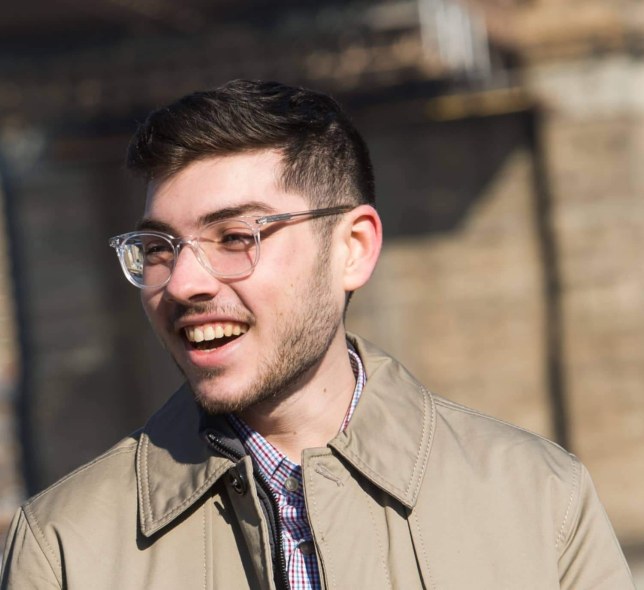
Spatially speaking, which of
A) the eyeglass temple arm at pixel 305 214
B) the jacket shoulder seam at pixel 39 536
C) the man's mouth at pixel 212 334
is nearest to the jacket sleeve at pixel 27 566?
the jacket shoulder seam at pixel 39 536

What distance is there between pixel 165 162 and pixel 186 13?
14.1 ft

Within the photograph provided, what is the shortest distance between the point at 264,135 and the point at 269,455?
595 millimetres

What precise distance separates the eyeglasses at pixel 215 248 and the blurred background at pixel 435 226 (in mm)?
4251

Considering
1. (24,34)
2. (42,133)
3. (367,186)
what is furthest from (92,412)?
(367,186)

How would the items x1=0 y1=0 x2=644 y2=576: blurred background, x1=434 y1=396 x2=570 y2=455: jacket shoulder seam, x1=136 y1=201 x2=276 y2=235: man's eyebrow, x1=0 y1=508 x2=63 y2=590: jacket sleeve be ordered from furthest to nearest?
1. x1=0 y1=0 x2=644 y2=576: blurred background
2. x1=434 y1=396 x2=570 y2=455: jacket shoulder seam
3. x1=136 y1=201 x2=276 y2=235: man's eyebrow
4. x1=0 y1=508 x2=63 y2=590: jacket sleeve

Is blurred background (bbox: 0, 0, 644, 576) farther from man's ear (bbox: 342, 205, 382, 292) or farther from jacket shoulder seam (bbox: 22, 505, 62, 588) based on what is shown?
jacket shoulder seam (bbox: 22, 505, 62, 588)

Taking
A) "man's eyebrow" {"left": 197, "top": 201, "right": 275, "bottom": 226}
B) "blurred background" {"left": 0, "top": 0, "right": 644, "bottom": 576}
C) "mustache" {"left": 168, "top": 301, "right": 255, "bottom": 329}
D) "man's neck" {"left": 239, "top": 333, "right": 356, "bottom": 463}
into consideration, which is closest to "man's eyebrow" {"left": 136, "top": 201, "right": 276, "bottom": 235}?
"man's eyebrow" {"left": 197, "top": 201, "right": 275, "bottom": 226}

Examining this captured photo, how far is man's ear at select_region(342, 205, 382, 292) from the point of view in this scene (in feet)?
7.84

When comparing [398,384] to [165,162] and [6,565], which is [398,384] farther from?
[6,565]

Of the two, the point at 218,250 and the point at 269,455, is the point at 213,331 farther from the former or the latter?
the point at 269,455

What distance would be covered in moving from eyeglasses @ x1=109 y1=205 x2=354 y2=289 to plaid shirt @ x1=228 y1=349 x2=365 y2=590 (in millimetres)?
310

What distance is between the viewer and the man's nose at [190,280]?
2.13 meters

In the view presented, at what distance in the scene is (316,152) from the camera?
2361 mm

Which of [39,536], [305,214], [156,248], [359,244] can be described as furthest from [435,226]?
[39,536]
